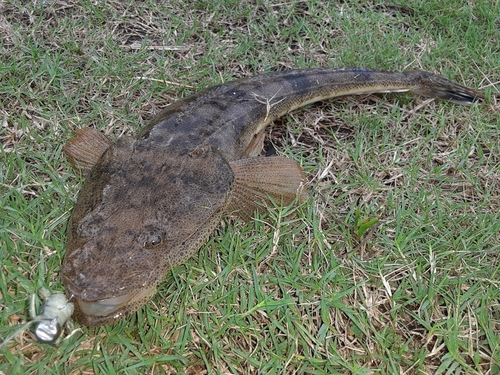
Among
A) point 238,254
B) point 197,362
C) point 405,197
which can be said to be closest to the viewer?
point 197,362

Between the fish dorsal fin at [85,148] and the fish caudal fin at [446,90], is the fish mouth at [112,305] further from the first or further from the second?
the fish caudal fin at [446,90]

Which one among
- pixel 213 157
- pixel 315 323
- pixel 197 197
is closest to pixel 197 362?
pixel 315 323

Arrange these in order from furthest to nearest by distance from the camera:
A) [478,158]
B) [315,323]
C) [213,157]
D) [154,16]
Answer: [154,16], [478,158], [213,157], [315,323]

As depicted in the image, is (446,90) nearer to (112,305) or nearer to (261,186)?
(261,186)

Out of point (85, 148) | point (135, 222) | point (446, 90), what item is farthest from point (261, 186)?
point (446, 90)

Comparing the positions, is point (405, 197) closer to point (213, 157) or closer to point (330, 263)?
point (330, 263)

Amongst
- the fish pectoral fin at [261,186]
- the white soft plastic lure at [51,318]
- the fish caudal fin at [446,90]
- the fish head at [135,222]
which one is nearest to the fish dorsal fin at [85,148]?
the fish head at [135,222]

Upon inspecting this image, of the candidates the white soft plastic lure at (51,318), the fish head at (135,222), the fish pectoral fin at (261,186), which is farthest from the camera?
A: the fish pectoral fin at (261,186)
